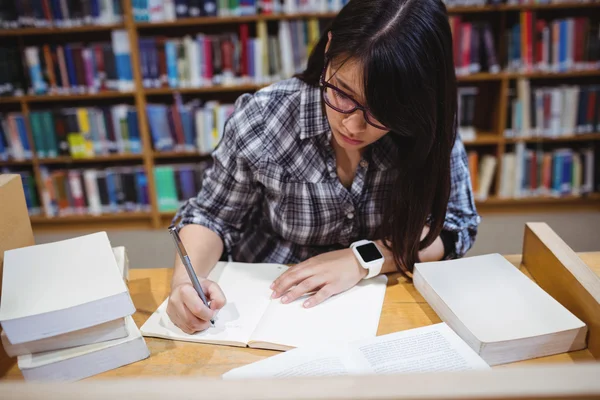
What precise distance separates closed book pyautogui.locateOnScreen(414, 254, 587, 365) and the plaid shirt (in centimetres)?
21

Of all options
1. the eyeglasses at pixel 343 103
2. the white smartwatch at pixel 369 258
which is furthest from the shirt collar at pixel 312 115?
the white smartwatch at pixel 369 258

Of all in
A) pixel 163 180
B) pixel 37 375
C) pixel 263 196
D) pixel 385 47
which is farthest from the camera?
pixel 163 180

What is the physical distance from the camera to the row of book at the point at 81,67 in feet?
8.57

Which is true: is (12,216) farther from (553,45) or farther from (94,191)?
(553,45)

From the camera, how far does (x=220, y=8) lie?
261 centimetres

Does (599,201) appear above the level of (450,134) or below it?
below

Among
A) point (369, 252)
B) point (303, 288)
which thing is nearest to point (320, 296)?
point (303, 288)

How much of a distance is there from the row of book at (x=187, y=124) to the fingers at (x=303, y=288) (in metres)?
1.94

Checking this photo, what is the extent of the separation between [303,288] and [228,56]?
2027 millimetres

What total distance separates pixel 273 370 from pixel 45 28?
2598 mm

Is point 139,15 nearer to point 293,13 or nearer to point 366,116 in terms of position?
point 293,13

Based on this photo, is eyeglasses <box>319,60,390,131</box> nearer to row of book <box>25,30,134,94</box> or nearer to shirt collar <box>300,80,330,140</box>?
shirt collar <box>300,80,330,140</box>

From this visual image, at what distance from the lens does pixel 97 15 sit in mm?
2592

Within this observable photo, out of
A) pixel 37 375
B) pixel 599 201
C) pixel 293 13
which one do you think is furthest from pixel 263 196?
pixel 599 201
